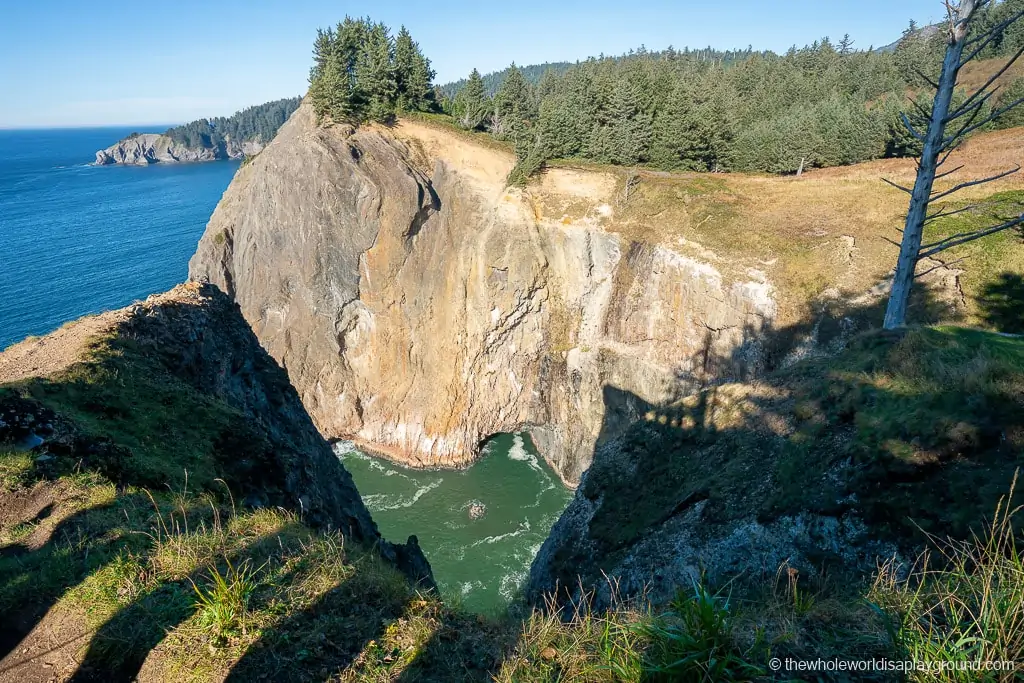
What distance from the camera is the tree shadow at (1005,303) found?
2148 cm

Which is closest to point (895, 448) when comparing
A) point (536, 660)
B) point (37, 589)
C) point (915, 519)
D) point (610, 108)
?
point (915, 519)

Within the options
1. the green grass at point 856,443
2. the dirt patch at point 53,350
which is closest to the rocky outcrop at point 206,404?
the dirt patch at point 53,350

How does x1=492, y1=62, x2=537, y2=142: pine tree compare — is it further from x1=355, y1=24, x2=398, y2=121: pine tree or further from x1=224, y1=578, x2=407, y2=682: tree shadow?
x1=224, y1=578, x2=407, y2=682: tree shadow

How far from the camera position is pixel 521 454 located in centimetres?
4056

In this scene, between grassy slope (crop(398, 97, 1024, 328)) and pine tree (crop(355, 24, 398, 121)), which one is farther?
pine tree (crop(355, 24, 398, 121))

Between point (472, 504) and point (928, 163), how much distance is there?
30603 millimetres

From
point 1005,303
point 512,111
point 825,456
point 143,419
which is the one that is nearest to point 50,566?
point 143,419

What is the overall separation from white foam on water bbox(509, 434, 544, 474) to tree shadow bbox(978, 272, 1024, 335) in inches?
1082

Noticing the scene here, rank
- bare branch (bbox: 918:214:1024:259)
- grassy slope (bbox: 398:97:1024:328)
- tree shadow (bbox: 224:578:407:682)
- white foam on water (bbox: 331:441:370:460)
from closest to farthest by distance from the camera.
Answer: tree shadow (bbox: 224:578:407:682), bare branch (bbox: 918:214:1024:259), grassy slope (bbox: 398:97:1024:328), white foam on water (bbox: 331:441:370:460)

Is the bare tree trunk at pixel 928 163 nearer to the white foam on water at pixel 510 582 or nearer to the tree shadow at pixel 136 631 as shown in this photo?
the tree shadow at pixel 136 631

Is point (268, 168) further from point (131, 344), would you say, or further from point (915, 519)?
point (915, 519)

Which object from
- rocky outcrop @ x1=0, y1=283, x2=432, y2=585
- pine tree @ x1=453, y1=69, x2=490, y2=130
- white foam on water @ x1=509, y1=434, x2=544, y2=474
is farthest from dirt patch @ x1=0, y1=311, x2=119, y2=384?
pine tree @ x1=453, y1=69, x2=490, y2=130

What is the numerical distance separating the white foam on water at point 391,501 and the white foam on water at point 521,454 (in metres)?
7.28

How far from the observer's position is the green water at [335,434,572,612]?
1175 inches
